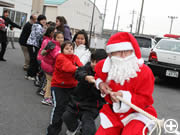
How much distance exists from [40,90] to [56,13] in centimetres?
3740

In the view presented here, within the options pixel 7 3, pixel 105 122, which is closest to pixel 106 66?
pixel 105 122

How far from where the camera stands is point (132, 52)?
236 cm

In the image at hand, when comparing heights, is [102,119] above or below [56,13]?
below

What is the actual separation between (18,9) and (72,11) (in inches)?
998

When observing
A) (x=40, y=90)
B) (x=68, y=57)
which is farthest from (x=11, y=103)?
(x=68, y=57)

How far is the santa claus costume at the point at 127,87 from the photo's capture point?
223cm

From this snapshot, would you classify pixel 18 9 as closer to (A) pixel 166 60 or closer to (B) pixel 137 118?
(A) pixel 166 60

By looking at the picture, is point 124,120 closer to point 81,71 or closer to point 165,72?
point 81,71

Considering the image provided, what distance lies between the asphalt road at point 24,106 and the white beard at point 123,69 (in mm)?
1899

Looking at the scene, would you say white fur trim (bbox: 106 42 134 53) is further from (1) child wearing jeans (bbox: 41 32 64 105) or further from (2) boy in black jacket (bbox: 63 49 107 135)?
(1) child wearing jeans (bbox: 41 32 64 105)

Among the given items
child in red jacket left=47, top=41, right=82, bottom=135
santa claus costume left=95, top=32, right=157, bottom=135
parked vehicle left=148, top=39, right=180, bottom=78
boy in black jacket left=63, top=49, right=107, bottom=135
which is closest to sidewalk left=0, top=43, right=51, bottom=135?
child in red jacket left=47, top=41, right=82, bottom=135

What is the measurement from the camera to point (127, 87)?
227 cm

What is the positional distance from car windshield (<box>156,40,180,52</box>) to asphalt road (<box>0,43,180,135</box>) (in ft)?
5.08

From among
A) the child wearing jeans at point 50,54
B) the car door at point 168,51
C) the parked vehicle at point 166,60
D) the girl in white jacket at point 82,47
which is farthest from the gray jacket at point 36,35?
the car door at point 168,51
